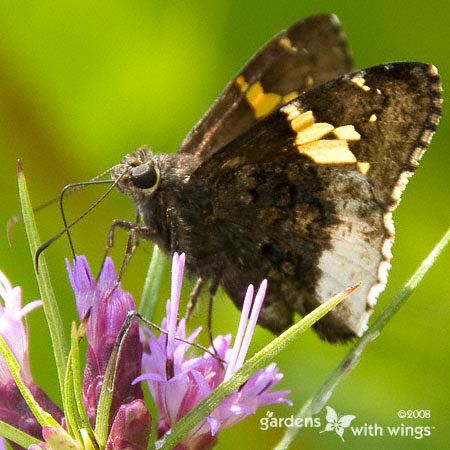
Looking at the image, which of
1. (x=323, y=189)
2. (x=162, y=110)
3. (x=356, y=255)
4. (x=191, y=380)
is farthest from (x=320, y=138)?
(x=162, y=110)

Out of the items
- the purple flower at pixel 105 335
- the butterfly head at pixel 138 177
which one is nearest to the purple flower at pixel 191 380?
the purple flower at pixel 105 335

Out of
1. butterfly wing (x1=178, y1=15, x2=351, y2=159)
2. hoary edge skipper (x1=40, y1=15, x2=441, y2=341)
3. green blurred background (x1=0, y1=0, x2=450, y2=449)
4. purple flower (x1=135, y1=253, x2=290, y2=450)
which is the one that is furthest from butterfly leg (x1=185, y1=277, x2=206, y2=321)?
green blurred background (x1=0, y1=0, x2=450, y2=449)

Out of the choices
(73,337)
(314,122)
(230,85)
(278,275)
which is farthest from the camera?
(230,85)

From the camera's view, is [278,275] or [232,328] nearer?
[278,275]

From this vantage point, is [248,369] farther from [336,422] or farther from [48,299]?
[336,422]

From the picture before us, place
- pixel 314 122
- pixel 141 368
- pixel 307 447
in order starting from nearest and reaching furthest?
pixel 141 368, pixel 314 122, pixel 307 447

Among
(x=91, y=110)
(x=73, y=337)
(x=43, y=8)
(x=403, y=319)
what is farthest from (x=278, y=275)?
(x=43, y=8)

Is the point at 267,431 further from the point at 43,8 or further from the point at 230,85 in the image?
the point at 43,8
